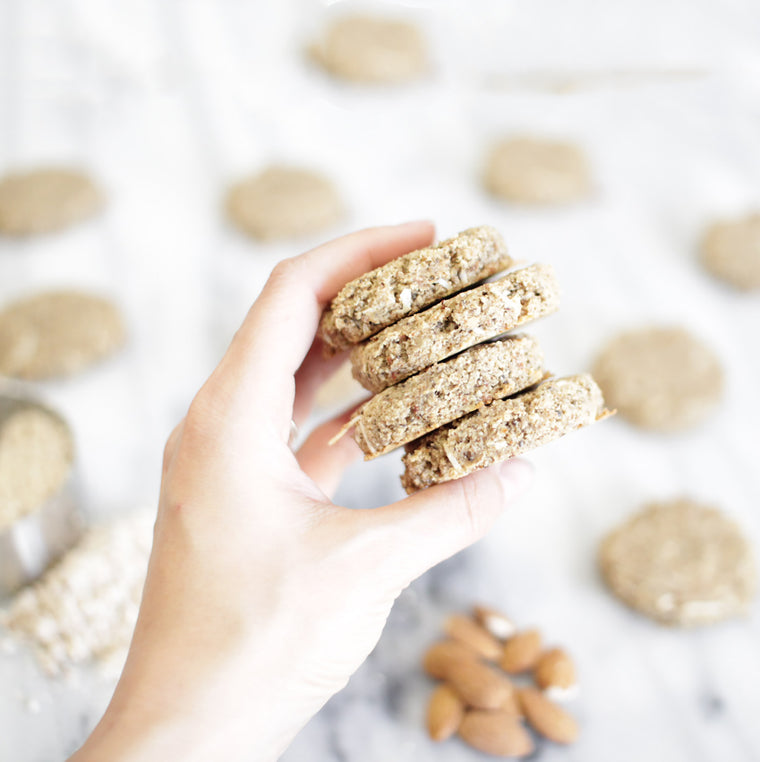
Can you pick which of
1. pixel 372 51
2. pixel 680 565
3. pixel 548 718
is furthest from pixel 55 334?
pixel 372 51

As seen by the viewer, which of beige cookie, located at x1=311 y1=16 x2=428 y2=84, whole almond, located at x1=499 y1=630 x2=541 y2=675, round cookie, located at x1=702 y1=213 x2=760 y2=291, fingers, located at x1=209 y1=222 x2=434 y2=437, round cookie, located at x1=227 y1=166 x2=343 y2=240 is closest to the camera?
fingers, located at x1=209 y1=222 x2=434 y2=437

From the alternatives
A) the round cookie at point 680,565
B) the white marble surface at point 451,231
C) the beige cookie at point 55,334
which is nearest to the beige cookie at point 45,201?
the white marble surface at point 451,231

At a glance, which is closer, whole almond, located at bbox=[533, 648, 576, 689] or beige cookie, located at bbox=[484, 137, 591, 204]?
whole almond, located at bbox=[533, 648, 576, 689]

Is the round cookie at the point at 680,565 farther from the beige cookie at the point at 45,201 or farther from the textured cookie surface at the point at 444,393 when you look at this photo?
the beige cookie at the point at 45,201

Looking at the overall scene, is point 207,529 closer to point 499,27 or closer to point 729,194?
point 729,194

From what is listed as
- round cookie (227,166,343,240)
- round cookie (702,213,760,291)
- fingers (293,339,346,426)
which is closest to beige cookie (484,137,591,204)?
round cookie (702,213,760,291)

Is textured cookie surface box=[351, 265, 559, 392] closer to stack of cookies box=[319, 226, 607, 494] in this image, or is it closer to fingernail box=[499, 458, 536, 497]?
stack of cookies box=[319, 226, 607, 494]
